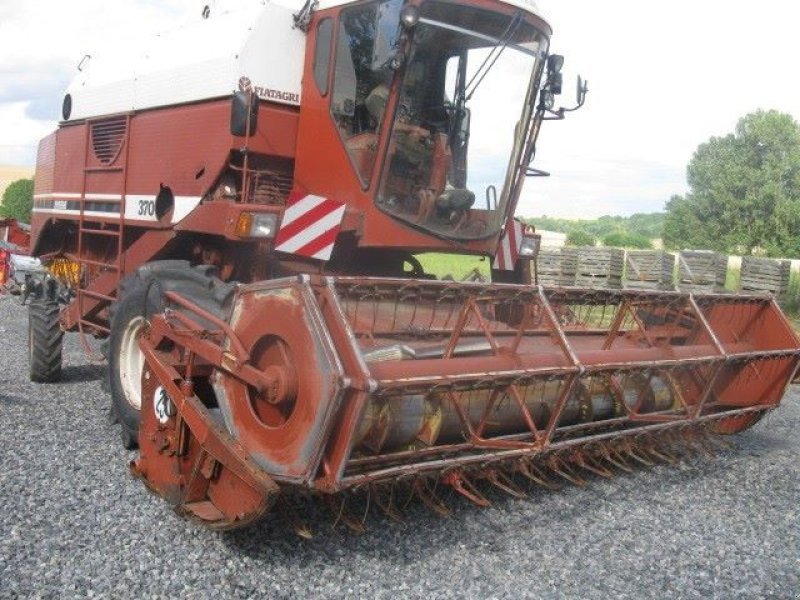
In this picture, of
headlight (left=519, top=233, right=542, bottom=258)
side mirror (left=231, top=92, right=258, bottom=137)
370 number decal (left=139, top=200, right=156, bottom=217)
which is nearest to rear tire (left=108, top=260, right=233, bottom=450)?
side mirror (left=231, top=92, right=258, bottom=137)

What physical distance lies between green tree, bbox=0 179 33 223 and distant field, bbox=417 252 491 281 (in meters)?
24.1

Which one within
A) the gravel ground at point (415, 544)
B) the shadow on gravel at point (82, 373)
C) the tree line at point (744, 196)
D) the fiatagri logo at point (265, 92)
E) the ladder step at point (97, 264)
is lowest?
the shadow on gravel at point (82, 373)

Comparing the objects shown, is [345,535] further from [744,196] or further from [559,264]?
[744,196]

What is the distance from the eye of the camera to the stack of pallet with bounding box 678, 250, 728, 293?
16.1 meters

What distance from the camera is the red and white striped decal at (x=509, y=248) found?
5.64m

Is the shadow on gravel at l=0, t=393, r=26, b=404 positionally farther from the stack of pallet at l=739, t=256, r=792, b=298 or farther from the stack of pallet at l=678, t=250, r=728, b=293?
the stack of pallet at l=739, t=256, r=792, b=298

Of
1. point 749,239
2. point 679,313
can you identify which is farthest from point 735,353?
point 749,239

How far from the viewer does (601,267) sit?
17.7 metres

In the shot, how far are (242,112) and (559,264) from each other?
1411 cm

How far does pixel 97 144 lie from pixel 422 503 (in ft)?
13.8

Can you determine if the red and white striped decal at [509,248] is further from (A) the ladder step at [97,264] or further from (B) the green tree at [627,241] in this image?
(B) the green tree at [627,241]

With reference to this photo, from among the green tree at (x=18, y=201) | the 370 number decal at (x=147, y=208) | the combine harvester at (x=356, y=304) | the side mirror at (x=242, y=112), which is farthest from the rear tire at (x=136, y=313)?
the green tree at (x=18, y=201)

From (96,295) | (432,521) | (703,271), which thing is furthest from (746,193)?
(432,521)

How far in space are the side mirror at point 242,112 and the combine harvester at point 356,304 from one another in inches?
0.6
